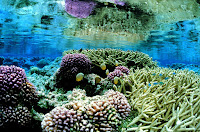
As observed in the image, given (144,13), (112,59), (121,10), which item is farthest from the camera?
(144,13)

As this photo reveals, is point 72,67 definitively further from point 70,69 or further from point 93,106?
point 93,106

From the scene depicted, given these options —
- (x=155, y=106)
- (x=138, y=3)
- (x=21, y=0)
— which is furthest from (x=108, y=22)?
(x=155, y=106)

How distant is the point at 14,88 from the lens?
3.26m

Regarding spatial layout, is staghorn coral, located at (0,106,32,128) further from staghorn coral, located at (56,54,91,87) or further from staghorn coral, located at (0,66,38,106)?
staghorn coral, located at (56,54,91,87)

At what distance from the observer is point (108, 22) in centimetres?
1202

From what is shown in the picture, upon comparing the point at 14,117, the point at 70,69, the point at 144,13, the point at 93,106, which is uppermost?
the point at 144,13

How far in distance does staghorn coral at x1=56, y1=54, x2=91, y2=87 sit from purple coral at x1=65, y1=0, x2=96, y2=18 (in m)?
5.33

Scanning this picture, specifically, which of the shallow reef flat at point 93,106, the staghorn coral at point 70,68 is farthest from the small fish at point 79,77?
the staghorn coral at point 70,68

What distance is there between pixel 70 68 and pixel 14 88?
6.05 ft

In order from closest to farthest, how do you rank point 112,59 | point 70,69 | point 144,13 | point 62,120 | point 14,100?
point 62,120, point 14,100, point 70,69, point 112,59, point 144,13

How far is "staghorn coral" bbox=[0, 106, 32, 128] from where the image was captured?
3.01 m

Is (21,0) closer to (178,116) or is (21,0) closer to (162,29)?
(178,116)

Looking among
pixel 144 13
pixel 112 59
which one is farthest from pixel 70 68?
pixel 144 13

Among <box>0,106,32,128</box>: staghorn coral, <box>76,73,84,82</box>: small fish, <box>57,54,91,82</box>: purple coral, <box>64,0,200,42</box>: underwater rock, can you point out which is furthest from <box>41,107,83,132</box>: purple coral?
<box>64,0,200,42</box>: underwater rock
